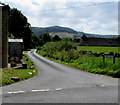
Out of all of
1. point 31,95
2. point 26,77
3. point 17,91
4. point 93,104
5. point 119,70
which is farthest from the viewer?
point 119,70

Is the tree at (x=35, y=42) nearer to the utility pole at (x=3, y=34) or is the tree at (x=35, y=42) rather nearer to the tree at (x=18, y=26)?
the tree at (x=18, y=26)

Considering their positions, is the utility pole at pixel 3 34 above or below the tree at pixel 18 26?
below

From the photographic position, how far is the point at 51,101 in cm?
963

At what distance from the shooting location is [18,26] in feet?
225

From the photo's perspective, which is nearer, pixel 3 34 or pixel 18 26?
pixel 3 34

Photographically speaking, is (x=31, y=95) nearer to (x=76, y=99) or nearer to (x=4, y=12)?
(x=76, y=99)

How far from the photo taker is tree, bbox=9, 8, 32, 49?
6688 centimetres

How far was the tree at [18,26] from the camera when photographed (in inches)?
2633

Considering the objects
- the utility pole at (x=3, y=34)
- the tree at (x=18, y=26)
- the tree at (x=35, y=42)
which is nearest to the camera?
the utility pole at (x=3, y=34)

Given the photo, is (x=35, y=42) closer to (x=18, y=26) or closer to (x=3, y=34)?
(x=18, y=26)

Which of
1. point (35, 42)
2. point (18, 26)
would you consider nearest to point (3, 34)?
point (18, 26)

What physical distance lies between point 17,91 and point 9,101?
7.11 ft

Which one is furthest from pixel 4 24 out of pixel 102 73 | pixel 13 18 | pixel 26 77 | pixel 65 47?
pixel 13 18

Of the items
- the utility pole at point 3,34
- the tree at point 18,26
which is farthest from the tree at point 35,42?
the utility pole at point 3,34
